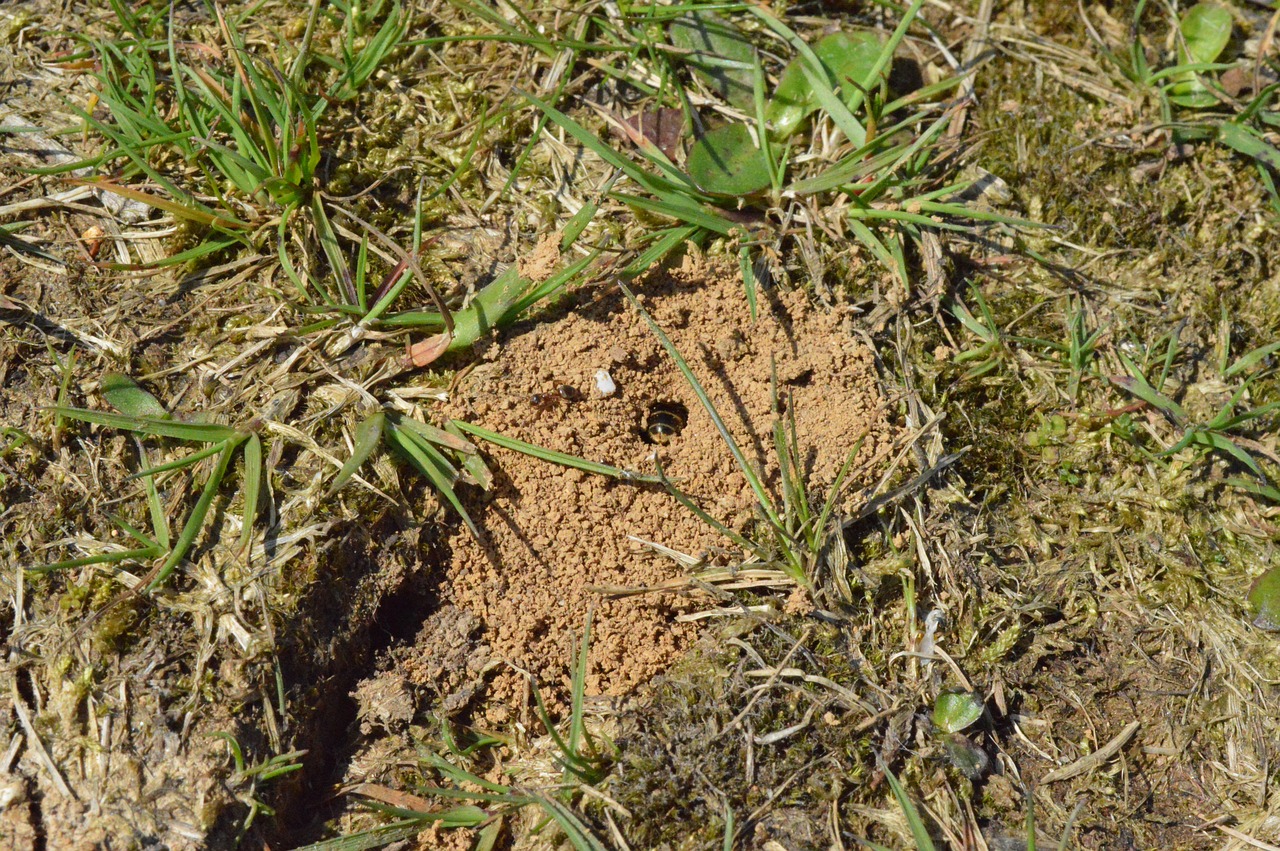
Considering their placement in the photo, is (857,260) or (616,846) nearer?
(616,846)

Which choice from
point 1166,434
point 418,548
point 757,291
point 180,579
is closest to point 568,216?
point 757,291

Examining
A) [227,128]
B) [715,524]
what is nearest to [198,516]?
[227,128]

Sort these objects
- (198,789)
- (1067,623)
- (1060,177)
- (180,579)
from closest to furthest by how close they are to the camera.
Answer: (198,789) → (180,579) → (1067,623) → (1060,177)

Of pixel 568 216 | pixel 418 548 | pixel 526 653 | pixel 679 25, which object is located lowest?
pixel 526 653

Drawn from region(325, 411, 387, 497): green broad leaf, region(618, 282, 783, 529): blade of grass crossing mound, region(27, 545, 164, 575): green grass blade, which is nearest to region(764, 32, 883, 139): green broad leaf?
region(618, 282, 783, 529): blade of grass crossing mound

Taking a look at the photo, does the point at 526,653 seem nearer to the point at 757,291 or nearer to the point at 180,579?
the point at 180,579

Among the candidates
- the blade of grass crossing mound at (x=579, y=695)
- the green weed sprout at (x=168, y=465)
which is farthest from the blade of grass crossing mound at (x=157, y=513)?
the blade of grass crossing mound at (x=579, y=695)

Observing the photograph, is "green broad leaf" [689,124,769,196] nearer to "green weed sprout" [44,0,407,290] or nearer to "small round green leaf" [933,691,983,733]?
"green weed sprout" [44,0,407,290]
